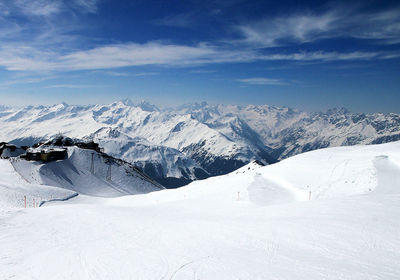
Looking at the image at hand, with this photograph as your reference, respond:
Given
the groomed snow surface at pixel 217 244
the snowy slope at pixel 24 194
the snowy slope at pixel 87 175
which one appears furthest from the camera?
the snowy slope at pixel 87 175

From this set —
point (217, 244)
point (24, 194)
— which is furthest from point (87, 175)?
point (217, 244)

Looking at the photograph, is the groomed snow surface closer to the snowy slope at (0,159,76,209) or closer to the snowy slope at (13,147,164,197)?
the snowy slope at (0,159,76,209)

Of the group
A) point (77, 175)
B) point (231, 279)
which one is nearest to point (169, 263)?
point (231, 279)

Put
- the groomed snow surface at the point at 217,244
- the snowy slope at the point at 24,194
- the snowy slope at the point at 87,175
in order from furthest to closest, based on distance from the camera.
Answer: the snowy slope at the point at 87,175 → the snowy slope at the point at 24,194 → the groomed snow surface at the point at 217,244

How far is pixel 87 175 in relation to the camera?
80.2 m

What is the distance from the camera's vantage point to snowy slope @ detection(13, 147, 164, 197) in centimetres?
6875

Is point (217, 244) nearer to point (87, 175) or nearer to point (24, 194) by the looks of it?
point (24, 194)

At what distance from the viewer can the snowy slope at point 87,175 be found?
68750 millimetres

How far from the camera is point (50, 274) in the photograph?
977 centimetres

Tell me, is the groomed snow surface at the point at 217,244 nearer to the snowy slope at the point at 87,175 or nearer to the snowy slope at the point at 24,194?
the snowy slope at the point at 24,194

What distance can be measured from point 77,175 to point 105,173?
9681 mm

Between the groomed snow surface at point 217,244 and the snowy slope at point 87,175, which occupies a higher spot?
the groomed snow surface at point 217,244

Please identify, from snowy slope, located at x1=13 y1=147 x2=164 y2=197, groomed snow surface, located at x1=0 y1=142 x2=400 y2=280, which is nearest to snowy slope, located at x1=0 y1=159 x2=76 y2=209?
groomed snow surface, located at x1=0 y1=142 x2=400 y2=280

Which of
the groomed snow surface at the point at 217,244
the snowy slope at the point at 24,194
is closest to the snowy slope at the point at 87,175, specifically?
the snowy slope at the point at 24,194
